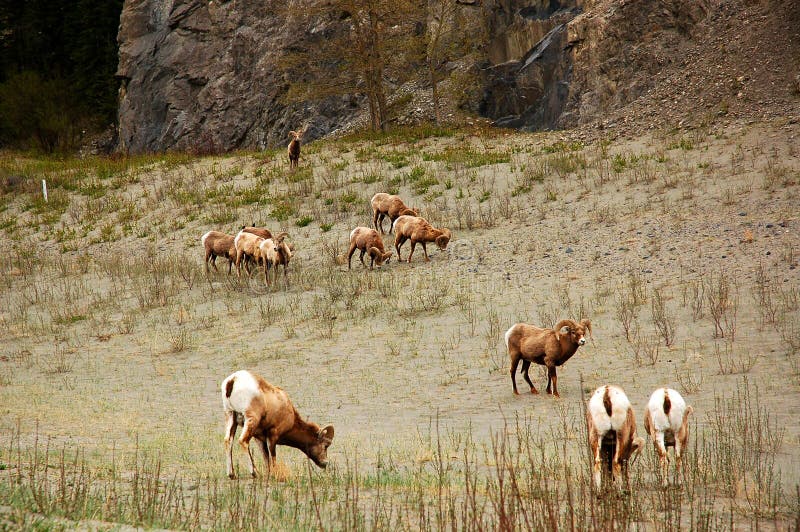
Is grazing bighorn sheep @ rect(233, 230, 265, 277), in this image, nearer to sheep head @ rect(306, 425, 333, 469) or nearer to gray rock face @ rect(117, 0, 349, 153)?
sheep head @ rect(306, 425, 333, 469)

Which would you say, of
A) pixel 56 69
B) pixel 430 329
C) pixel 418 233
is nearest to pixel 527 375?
pixel 430 329

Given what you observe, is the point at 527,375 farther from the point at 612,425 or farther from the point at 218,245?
the point at 218,245

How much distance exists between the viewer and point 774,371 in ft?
36.4

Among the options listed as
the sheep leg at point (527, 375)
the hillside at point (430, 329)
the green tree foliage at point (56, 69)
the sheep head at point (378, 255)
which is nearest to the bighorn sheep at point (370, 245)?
the sheep head at point (378, 255)

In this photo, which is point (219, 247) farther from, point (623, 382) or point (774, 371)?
point (774, 371)

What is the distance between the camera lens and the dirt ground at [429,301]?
11.0 meters

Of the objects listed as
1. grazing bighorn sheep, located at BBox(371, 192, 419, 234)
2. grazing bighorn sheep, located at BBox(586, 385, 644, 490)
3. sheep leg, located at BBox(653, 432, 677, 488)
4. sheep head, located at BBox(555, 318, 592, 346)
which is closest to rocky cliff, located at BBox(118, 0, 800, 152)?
grazing bighorn sheep, located at BBox(371, 192, 419, 234)

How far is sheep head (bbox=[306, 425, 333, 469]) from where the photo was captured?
8.30m

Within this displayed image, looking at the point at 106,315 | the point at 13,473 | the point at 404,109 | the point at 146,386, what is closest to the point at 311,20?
the point at 404,109

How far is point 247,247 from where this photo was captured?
65.6 feet

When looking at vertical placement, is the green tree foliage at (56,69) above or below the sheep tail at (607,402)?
above

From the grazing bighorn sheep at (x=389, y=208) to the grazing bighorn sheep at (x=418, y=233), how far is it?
0.95m

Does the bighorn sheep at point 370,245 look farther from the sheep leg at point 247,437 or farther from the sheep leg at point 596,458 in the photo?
the sheep leg at point 596,458

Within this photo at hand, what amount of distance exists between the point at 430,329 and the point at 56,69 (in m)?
59.5
